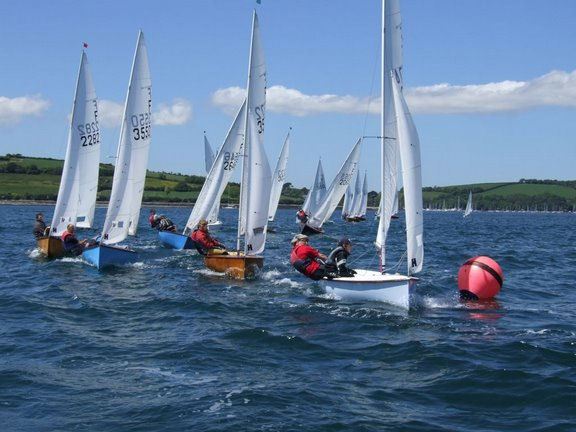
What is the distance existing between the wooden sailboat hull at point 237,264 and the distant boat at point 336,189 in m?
26.5

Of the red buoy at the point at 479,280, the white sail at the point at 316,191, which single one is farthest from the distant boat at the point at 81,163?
the white sail at the point at 316,191

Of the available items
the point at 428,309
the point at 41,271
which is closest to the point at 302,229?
the point at 41,271

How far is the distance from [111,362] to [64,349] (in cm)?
134

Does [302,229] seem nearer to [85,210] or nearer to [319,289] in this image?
[85,210]

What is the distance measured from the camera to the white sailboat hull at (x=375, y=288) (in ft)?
52.0

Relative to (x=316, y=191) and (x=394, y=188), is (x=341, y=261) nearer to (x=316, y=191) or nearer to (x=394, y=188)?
(x=394, y=188)

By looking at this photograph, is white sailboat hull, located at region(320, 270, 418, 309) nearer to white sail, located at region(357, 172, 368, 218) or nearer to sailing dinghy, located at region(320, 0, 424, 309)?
sailing dinghy, located at region(320, 0, 424, 309)

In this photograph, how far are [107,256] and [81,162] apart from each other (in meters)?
5.51

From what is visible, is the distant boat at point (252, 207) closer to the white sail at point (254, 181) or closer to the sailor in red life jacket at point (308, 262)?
the white sail at point (254, 181)

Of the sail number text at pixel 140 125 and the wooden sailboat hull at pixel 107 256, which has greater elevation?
the sail number text at pixel 140 125

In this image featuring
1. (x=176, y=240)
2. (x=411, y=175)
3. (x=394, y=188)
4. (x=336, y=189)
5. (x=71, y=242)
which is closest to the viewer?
(x=411, y=175)

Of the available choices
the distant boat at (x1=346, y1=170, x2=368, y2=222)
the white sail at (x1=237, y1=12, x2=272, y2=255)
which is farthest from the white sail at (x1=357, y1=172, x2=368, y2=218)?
the white sail at (x1=237, y1=12, x2=272, y2=255)

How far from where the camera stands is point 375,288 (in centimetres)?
1627

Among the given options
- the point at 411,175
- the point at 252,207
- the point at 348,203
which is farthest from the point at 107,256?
the point at 348,203
